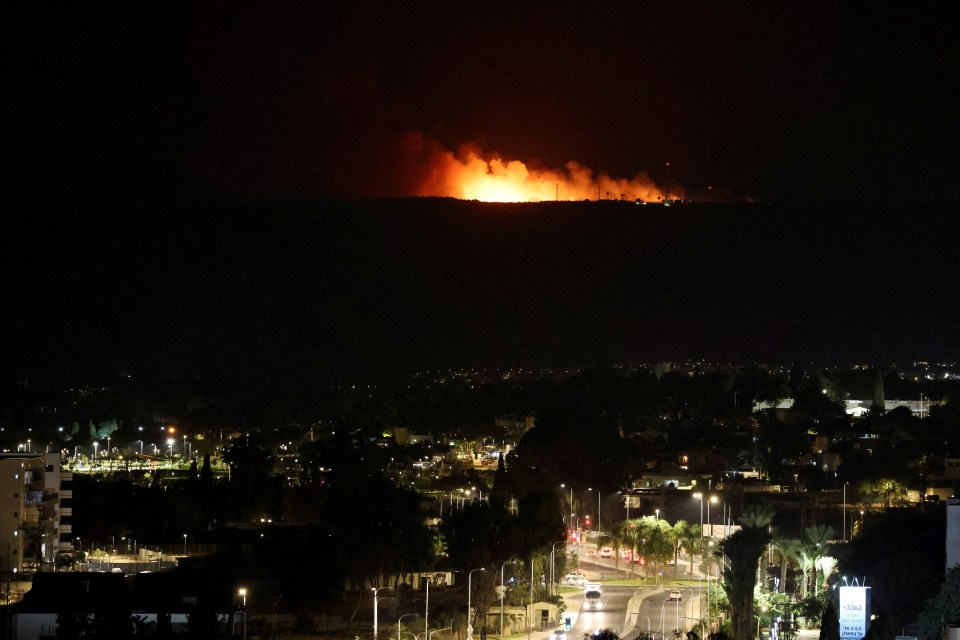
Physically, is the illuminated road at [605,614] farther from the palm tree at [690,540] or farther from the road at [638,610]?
the palm tree at [690,540]

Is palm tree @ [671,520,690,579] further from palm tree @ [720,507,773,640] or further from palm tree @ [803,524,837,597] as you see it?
palm tree @ [720,507,773,640]

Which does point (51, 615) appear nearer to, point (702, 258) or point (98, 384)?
point (98, 384)

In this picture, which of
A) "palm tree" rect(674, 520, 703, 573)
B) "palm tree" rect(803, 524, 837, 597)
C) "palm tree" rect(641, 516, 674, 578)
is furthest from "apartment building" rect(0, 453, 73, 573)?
"palm tree" rect(803, 524, 837, 597)

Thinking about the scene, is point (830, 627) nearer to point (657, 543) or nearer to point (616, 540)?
point (657, 543)

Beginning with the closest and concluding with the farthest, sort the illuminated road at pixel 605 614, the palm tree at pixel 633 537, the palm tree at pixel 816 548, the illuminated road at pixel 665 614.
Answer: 1. the illuminated road at pixel 665 614
2. the illuminated road at pixel 605 614
3. the palm tree at pixel 816 548
4. the palm tree at pixel 633 537

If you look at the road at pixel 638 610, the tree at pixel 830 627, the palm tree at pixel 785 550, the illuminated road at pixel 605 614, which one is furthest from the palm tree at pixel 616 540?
the tree at pixel 830 627

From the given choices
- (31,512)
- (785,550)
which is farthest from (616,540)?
(31,512)
